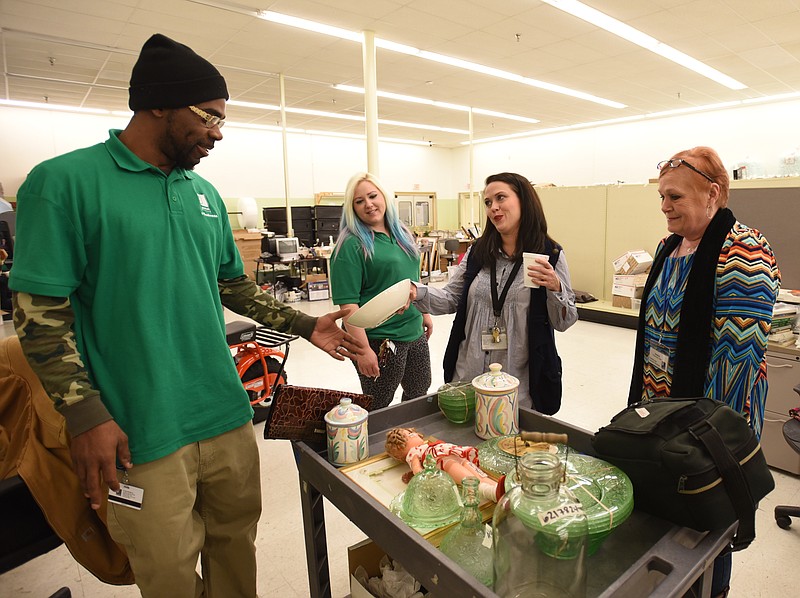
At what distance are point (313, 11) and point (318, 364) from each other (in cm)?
371

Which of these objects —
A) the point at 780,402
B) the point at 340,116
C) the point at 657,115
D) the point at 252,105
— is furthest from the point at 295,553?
the point at 657,115

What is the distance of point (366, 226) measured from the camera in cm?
227

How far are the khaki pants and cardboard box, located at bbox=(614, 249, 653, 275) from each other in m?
5.33

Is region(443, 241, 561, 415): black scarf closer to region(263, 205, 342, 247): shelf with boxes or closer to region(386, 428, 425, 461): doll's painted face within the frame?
region(386, 428, 425, 461): doll's painted face

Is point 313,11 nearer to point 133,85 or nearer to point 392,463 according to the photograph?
point 133,85

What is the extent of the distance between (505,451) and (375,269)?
1.22 metres

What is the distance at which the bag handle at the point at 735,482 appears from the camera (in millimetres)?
917

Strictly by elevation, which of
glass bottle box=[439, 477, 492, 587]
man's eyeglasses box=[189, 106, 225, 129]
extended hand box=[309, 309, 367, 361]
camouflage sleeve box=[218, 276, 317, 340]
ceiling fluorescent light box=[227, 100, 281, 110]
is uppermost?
ceiling fluorescent light box=[227, 100, 281, 110]

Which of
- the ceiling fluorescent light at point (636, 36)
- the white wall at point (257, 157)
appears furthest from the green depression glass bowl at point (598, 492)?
the white wall at point (257, 157)

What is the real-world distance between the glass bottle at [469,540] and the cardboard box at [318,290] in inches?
291

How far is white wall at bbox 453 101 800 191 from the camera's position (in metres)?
10.4

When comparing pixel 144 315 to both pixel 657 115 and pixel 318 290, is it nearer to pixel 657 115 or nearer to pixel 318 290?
pixel 318 290

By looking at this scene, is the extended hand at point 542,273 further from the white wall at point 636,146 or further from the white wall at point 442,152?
the white wall at point 636,146

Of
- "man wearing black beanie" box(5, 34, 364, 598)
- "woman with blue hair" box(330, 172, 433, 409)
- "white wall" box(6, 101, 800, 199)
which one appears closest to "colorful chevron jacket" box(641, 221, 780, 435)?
"woman with blue hair" box(330, 172, 433, 409)
